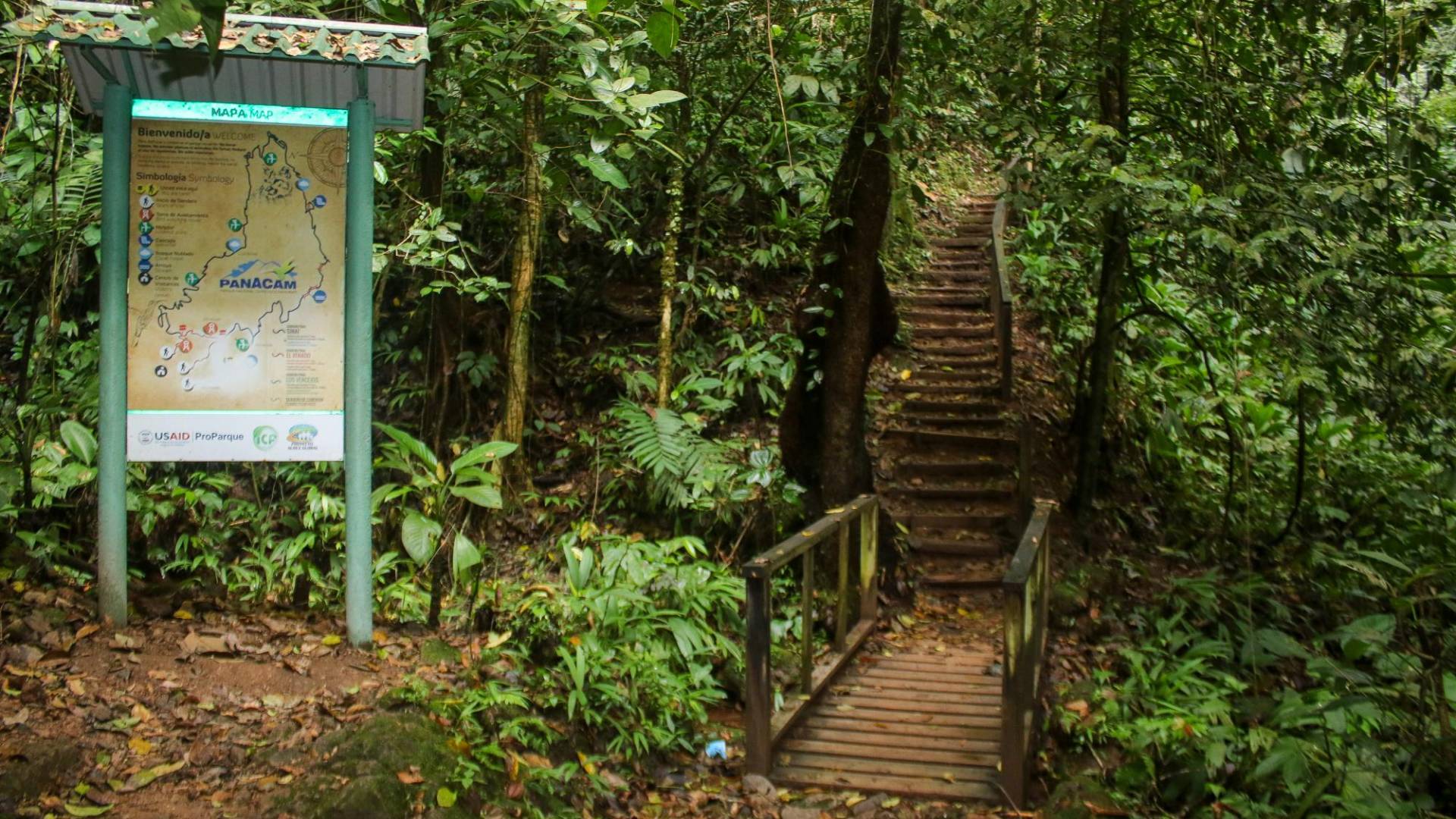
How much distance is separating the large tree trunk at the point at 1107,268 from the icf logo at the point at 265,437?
4.97m

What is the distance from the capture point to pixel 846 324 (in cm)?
762

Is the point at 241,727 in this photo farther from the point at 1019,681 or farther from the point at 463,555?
the point at 1019,681

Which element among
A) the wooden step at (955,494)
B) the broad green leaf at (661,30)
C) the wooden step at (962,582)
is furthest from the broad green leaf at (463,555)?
the wooden step at (955,494)

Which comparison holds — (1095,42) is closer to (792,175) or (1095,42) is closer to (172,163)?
(792,175)

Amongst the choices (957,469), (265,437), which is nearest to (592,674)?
(265,437)

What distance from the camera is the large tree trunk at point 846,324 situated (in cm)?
740

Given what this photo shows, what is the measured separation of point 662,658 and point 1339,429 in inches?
306

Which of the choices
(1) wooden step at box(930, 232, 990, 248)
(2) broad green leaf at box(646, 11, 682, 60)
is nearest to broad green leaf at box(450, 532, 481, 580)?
(2) broad green leaf at box(646, 11, 682, 60)

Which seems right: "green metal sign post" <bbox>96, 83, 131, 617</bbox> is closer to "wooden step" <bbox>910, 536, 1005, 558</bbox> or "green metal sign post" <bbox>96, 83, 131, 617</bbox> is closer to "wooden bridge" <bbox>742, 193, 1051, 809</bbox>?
"wooden bridge" <bbox>742, 193, 1051, 809</bbox>

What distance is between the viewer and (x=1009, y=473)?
9938mm

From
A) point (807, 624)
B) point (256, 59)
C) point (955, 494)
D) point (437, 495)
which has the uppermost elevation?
point (256, 59)

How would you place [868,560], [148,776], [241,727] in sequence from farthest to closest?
[868,560]
[241,727]
[148,776]

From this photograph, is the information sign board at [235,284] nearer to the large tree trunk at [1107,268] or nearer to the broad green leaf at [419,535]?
the broad green leaf at [419,535]

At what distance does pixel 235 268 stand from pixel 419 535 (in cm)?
144
